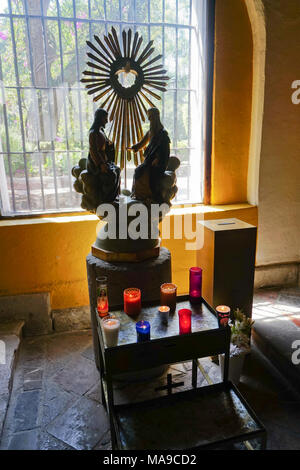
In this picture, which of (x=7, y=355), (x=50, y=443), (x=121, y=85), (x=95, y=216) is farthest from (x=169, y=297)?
(x=121, y=85)

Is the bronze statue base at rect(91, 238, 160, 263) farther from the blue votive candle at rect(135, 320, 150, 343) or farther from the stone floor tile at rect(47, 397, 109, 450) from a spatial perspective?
the stone floor tile at rect(47, 397, 109, 450)

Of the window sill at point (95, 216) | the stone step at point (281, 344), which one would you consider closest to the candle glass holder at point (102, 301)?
the window sill at point (95, 216)

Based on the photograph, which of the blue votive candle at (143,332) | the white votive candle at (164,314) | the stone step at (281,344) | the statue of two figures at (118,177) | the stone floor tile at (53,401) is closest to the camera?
the blue votive candle at (143,332)

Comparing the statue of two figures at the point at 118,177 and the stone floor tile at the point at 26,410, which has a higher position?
the statue of two figures at the point at 118,177

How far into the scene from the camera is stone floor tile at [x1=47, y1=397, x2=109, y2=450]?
252cm

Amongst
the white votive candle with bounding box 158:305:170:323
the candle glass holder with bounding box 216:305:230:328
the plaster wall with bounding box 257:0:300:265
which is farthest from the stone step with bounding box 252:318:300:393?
the white votive candle with bounding box 158:305:170:323

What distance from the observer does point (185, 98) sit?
4258 millimetres

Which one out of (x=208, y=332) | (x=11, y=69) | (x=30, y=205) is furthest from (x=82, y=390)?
(x=11, y=69)

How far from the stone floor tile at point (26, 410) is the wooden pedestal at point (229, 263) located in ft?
5.85

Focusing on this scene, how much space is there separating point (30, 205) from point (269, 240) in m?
3.01

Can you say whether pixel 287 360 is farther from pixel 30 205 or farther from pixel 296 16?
pixel 296 16

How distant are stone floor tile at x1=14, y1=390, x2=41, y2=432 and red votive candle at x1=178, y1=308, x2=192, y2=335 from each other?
138 centimetres

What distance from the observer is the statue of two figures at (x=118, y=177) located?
9.62 ft

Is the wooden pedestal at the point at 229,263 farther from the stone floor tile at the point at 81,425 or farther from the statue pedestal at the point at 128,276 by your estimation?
the stone floor tile at the point at 81,425
